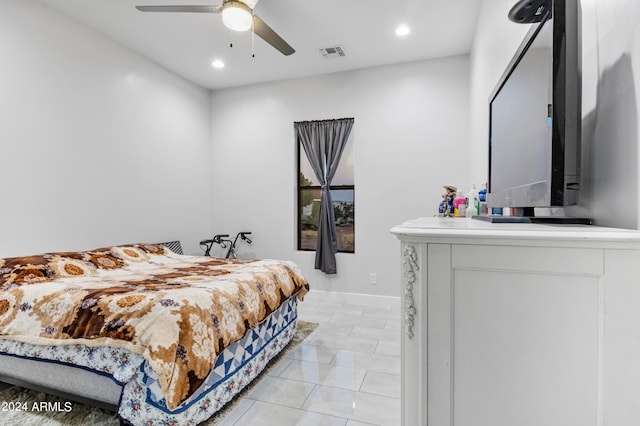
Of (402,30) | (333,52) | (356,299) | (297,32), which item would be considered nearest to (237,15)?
(297,32)

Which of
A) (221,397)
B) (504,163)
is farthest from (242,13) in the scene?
(221,397)

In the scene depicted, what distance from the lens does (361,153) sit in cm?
415

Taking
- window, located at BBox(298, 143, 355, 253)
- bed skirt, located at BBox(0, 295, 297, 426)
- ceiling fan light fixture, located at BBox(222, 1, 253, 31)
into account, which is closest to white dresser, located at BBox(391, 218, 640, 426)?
bed skirt, located at BBox(0, 295, 297, 426)

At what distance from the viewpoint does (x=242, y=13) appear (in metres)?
2.33

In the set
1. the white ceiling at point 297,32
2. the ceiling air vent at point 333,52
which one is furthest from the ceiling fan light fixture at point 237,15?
the ceiling air vent at point 333,52

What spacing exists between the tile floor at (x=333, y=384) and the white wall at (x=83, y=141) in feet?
7.54

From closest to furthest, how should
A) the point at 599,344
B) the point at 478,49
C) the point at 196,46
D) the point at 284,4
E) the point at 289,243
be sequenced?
the point at 599,344 < the point at 284,4 < the point at 478,49 < the point at 196,46 < the point at 289,243

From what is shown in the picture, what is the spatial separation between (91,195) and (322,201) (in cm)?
255

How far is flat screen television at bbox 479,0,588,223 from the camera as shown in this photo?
0.93 metres

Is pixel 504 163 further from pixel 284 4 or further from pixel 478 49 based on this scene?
pixel 284 4

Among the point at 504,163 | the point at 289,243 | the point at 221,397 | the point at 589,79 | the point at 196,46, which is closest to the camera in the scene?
the point at 589,79

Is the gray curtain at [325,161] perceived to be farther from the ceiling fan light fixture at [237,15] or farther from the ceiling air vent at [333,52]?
the ceiling fan light fixture at [237,15]

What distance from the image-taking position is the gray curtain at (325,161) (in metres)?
4.17

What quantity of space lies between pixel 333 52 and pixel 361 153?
1.23 m
